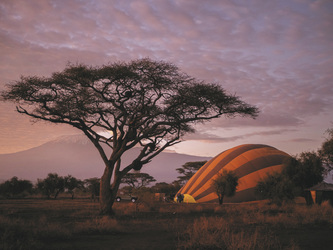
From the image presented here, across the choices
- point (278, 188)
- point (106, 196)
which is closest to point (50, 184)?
point (106, 196)

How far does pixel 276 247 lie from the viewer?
8.62 m

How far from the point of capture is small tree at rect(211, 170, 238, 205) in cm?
3597

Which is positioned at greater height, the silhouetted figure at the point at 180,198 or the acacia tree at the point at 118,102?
the acacia tree at the point at 118,102

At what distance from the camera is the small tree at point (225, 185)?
35969 millimetres

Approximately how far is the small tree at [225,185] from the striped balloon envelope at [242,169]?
2100 mm

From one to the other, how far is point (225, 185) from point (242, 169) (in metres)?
5.13

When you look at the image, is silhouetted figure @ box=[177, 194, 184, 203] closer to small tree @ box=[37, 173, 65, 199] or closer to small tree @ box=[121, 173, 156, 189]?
small tree @ box=[37, 173, 65, 199]

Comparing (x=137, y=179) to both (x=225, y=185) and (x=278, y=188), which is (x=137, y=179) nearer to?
(x=225, y=185)

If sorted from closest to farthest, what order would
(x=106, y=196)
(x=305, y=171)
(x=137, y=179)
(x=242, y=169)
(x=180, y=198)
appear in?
(x=106, y=196) < (x=305, y=171) < (x=242, y=169) < (x=180, y=198) < (x=137, y=179)

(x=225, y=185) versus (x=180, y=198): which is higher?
(x=225, y=185)

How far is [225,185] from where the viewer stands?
119 feet

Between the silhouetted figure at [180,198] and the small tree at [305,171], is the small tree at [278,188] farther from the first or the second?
the silhouetted figure at [180,198]

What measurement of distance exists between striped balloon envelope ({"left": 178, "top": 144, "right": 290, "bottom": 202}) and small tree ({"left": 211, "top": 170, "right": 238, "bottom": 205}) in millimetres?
2100

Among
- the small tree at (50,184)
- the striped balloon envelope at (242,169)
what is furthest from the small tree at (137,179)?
the striped balloon envelope at (242,169)
